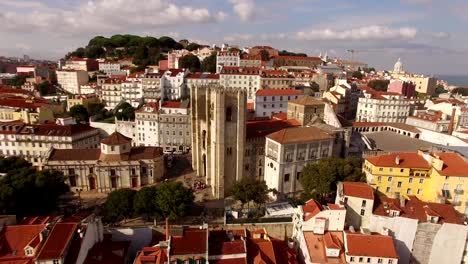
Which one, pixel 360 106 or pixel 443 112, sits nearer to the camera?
pixel 443 112

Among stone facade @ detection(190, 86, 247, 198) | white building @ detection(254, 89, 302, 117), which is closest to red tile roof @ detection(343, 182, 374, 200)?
stone facade @ detection(190, 86, 247, 198)

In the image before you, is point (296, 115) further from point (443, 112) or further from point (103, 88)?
point (103, 88)

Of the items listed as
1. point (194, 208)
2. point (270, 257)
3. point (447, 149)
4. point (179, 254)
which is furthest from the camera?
point (447, 149)

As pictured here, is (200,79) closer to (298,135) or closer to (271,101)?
(271,101)

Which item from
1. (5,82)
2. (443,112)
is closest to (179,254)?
(443,112)

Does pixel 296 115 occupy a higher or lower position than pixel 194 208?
higher

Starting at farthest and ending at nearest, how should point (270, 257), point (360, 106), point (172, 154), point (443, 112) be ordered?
point (360, 106)
point (443, 112)
point (172, 154)
point (270, 257)

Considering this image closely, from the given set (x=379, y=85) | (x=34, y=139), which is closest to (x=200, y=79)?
(x=34, y=139)
